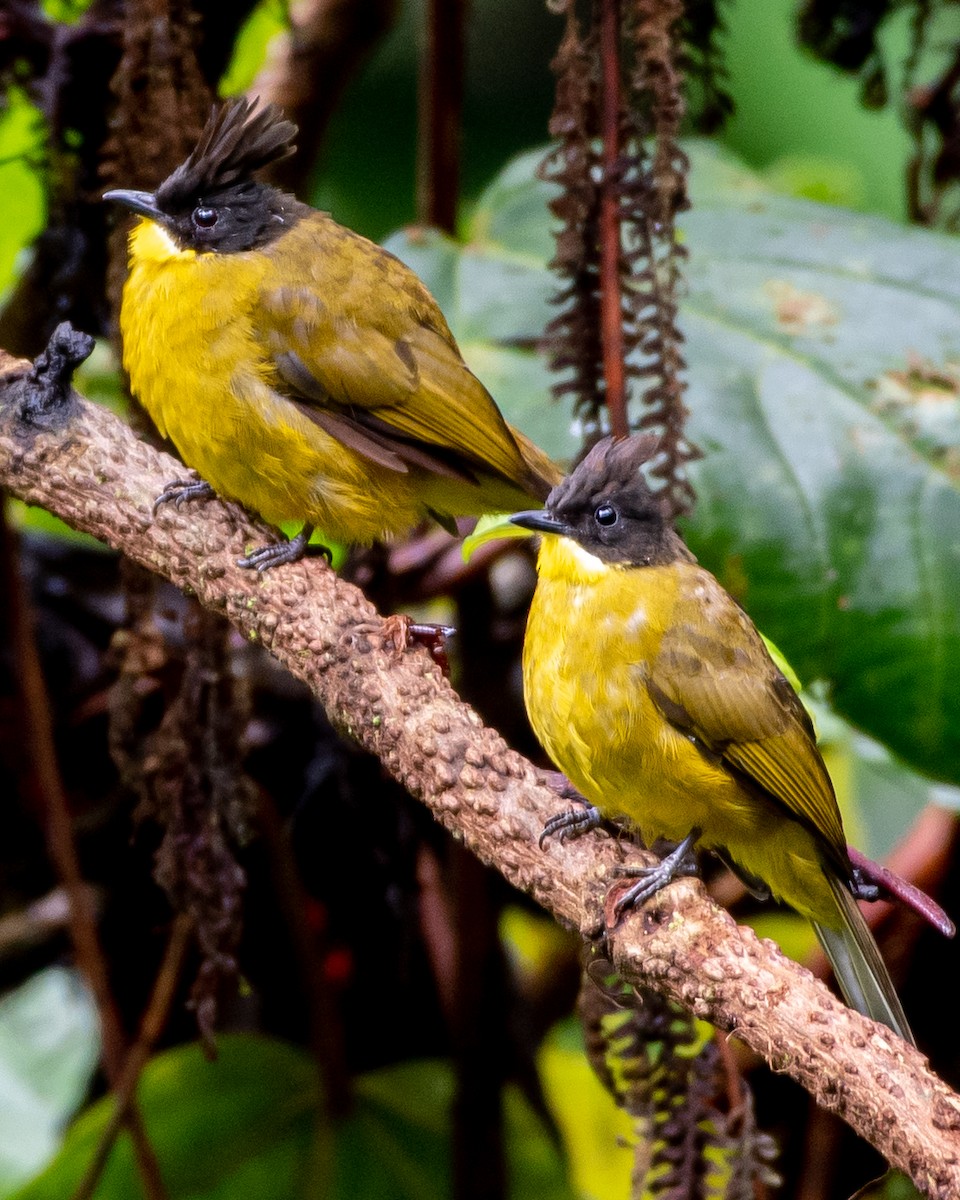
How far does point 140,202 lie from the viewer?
7.13 feet

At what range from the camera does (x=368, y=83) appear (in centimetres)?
464

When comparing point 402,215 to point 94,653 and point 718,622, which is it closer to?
point 94,653

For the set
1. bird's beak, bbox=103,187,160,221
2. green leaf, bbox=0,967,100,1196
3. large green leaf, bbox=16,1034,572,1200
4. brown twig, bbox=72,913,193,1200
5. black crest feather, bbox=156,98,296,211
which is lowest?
green leaf, bbox=0,967,100,1196

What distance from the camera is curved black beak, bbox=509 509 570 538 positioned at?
200cm

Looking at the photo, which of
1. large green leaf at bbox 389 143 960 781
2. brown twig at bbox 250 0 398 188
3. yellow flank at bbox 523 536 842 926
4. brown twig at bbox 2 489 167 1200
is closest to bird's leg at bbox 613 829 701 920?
yellow flank at bbox 523 536 842 926

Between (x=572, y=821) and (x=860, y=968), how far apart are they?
23.4 inches

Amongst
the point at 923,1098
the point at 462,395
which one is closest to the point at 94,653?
the point at 462,395

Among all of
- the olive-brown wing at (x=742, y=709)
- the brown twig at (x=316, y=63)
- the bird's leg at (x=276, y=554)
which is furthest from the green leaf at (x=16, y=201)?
the olive-brown wing at (x=742, y=709)

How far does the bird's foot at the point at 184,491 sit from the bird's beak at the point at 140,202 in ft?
1.50

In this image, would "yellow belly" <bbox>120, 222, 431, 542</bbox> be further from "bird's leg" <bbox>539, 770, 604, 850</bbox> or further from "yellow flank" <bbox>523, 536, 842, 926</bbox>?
"bird's leg" <bbox>539, 770, 604, 850</bbox>

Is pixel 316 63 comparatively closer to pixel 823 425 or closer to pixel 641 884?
pixel 823 425

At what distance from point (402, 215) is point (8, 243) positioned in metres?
1.28

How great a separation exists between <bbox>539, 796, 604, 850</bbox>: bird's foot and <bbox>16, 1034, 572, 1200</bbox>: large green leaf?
41.1 inches

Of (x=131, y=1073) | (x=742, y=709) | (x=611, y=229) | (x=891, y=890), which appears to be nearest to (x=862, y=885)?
(x=891, y=890)
